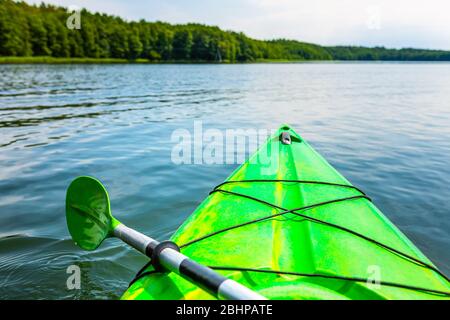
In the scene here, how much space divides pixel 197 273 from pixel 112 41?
80.0 meters

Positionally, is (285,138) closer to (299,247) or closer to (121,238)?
(299,247)

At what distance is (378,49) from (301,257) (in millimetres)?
174548

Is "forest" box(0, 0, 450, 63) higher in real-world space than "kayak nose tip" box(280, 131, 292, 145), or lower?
higher

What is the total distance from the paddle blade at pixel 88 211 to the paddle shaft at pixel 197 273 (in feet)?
2.37

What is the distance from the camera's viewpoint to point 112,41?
7331 centimetres

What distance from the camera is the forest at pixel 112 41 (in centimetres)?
5841

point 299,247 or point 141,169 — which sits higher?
point 299,247

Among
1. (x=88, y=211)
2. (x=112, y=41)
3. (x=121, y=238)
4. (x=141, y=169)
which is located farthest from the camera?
(x=112, y=41)

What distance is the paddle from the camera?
196cm

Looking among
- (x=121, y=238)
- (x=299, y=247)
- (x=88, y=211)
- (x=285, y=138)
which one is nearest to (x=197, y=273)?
(x=299, y=247)

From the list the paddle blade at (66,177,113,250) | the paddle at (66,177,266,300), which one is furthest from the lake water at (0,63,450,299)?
the paddle at (66,177,266,300)

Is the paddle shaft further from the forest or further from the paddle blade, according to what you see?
the forest
